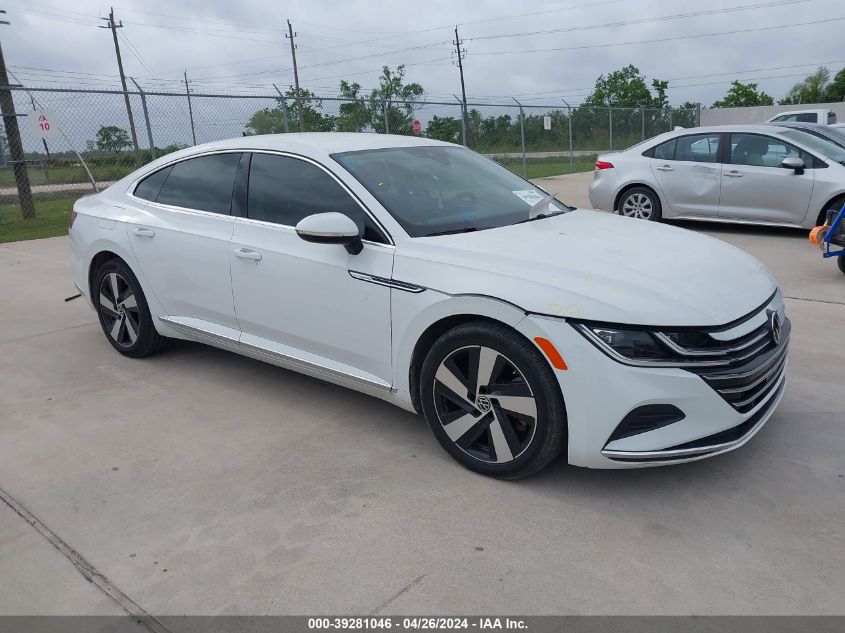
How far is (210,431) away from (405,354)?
4.08 feet

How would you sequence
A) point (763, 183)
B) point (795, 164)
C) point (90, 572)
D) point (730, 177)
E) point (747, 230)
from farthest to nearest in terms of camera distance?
point (747, 230), point (730, 177), point (763, 183), point (795, 164), point (90, 572)

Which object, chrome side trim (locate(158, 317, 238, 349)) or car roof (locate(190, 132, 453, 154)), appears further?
chrome side trim (locate(158, 317, 238, 349))

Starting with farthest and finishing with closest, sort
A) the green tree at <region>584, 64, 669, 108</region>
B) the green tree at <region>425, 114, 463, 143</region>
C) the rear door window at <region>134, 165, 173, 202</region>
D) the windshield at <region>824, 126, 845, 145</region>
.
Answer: the green tree at <region>584, 64, 669, 108</region> → the green tree at <region>425, 114, 463, 143</region> → the windshield at <region>824, 126, 845, 145</region> → the rear door window at <region>134, 165, 173, 202</region>

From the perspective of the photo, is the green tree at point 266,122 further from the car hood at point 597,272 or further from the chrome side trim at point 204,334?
the car hood at point 597,272

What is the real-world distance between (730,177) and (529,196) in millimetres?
5915

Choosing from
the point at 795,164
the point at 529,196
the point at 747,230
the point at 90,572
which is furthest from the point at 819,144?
the point at 90,572

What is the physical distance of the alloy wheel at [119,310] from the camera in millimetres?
5035

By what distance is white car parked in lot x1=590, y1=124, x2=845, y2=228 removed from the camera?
8.74 meters

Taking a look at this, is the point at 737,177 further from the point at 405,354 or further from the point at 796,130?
the point at 405,354

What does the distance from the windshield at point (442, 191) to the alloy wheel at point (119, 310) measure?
1.96 metres

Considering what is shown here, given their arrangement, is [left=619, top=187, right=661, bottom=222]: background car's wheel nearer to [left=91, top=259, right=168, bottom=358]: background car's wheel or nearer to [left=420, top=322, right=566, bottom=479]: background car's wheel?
[left=91, top=259, right=168, bottom=358]: background car's wheel

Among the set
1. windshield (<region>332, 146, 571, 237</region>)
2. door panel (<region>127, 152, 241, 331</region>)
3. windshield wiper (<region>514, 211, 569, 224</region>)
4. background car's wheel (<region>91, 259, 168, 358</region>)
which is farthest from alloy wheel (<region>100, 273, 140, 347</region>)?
windshield wiper (<region>514, 211, 569, 224</region>)

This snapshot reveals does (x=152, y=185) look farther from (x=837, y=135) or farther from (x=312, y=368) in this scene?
(x=837, y=135)

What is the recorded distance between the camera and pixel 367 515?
10.2 feet
